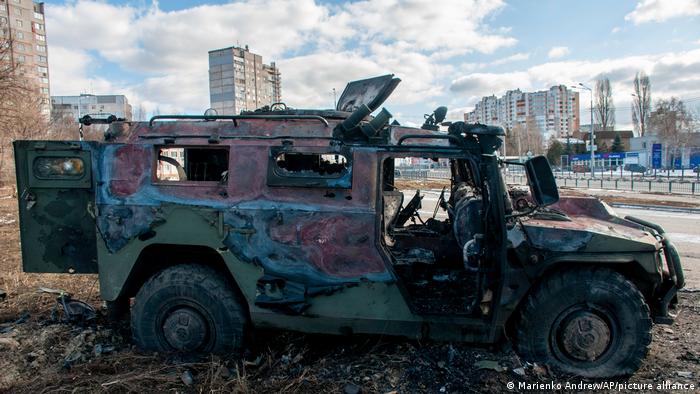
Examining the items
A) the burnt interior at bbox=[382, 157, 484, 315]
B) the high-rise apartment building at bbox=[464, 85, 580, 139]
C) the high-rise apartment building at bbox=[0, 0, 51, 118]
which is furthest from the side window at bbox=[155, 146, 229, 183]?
the high-rise apartment building at bbox=[464, 85, 580, 139]

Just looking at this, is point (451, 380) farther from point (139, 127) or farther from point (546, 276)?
point (139, 127)

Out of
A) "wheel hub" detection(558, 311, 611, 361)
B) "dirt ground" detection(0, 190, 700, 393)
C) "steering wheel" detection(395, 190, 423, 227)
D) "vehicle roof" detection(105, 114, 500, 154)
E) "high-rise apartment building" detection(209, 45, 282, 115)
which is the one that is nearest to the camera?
"dirt ground" detection(0, 190, 700, 393)

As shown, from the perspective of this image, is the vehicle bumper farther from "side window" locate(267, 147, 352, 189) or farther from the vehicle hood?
"side window" locate(267, 147, 352, 189)

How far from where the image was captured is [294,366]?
401 cm

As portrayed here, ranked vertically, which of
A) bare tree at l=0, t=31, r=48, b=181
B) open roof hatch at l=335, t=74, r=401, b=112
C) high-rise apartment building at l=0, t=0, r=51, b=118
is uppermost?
high-rise apartment building at l=0, t=0, r=51, b=118

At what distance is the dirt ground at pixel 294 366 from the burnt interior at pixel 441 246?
17.3 inches

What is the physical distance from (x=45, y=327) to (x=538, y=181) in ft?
16.2

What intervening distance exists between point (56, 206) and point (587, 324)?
4.73m

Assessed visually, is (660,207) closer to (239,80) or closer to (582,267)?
(582,267)

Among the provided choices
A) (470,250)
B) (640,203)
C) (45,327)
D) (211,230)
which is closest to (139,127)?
(211,230)

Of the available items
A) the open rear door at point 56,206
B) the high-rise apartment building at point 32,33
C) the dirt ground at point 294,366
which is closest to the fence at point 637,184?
the dirt ground at point 294,366

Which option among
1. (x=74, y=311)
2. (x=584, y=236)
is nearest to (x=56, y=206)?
(x=74, y=311)

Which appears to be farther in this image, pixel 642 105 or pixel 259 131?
pixel 642 105

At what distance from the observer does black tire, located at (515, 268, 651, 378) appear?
3.78 meters
